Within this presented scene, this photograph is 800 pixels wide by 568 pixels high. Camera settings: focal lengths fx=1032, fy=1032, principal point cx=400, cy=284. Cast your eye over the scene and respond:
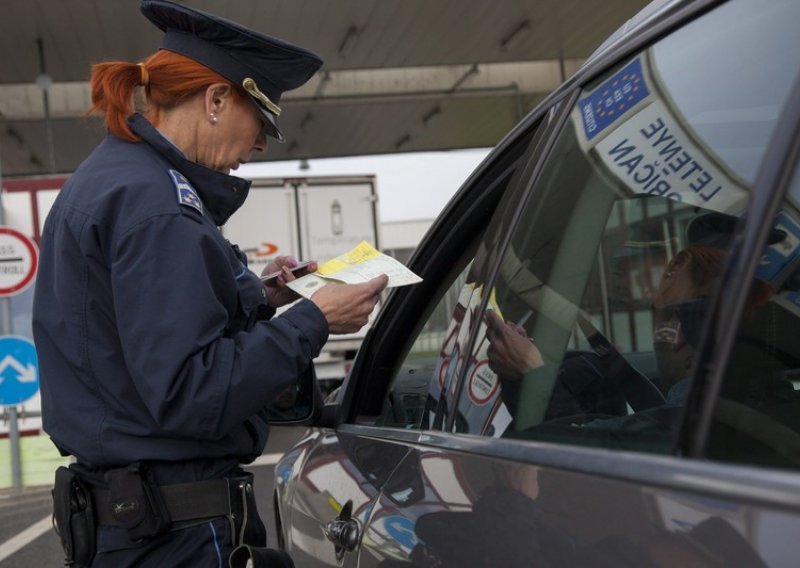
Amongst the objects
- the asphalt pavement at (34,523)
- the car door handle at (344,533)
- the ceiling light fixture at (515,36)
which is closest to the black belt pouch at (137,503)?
the car door handle at (344,533)

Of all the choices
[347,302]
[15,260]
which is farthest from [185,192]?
[15,260]

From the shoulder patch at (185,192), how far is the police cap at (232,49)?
10.0 inches

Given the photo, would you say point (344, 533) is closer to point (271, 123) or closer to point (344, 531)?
point (344, 531)

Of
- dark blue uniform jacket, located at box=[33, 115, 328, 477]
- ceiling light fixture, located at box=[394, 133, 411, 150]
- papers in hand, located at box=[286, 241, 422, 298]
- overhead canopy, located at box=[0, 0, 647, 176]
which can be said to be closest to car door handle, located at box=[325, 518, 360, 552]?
dark blue uniform jacket, located at box=[33, 115, 328, 477]

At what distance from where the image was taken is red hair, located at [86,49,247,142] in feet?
6.82

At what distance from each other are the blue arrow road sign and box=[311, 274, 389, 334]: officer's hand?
809 cm

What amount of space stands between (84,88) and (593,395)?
16541mm

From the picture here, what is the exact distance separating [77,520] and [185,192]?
26.6 inches

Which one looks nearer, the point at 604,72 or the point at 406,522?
the point at 604,72

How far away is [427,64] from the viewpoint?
16.1m

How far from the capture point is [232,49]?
210 cm

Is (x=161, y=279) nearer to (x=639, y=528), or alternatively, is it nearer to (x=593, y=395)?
(x=593, y=395)

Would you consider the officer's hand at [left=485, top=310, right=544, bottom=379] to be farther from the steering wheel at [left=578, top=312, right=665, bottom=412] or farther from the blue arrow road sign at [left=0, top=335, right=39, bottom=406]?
the blue arrow road sign at [left=0, top=335, right=39, bottom=406]

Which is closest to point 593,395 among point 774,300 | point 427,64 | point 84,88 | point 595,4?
point 774,300
